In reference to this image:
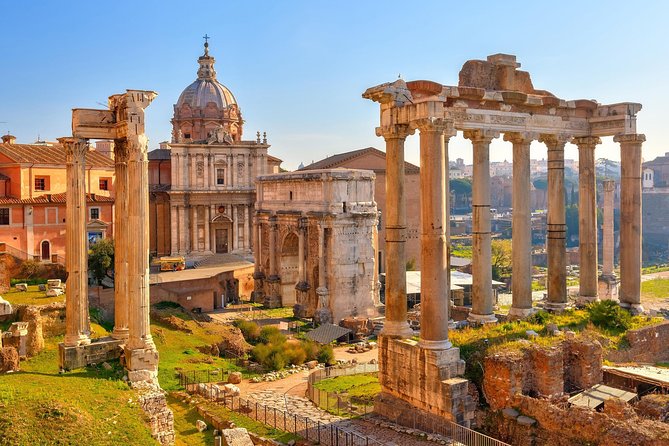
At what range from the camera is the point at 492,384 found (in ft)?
49.2

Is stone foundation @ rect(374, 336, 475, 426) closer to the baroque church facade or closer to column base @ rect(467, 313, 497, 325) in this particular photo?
column base @ rect(467, 313, 497, 325)

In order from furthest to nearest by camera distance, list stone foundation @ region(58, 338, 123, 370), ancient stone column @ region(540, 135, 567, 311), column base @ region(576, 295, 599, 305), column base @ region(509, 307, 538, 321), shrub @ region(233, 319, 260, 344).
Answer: shrub @ region(233, 319, 260, 344) < column base @ region(576, 295, 599, 305) < ancient stone column @ region(540, 135, 567, 311) < column base @ region(509, 307, 538, 321) < stone foundation @ region(58, 338, 123, 370)

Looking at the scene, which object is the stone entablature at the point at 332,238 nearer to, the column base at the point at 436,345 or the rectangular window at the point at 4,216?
the rectangular window at the point at 4,216

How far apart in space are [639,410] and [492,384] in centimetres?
296

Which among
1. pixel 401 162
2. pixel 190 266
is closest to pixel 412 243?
pixel 190 266

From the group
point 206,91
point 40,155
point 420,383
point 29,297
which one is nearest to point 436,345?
point 420,383

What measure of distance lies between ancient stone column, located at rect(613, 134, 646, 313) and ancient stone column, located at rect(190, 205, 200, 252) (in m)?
35.9

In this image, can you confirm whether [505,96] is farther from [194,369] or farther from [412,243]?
[412,243]

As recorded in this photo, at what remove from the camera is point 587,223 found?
21.2m

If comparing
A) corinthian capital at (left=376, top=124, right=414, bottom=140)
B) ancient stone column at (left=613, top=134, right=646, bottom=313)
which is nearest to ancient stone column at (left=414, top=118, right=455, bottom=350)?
corinthian capital at (left=376, top=124, right=414, bottom=140)

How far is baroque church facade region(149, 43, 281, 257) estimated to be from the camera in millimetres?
50656

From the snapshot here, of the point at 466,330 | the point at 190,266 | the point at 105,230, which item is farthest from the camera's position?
the point at 190,266

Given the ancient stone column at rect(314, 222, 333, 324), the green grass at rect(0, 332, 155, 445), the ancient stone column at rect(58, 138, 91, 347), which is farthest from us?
the ancient stone column at rect(314, 222, 333, 324)

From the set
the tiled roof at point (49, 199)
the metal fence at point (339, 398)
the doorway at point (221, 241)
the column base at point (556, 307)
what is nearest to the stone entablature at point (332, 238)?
the tiled roof at point (49, 199)
